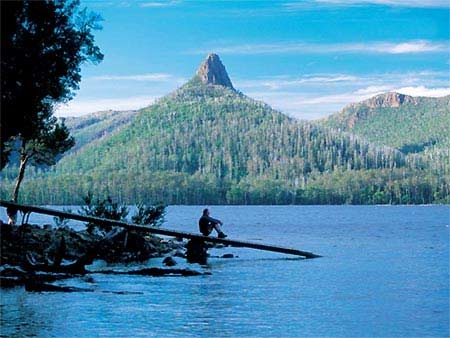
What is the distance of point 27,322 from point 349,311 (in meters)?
10.1

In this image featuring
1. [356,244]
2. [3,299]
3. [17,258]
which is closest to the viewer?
[3,299]

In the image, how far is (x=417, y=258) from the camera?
51.0 metres

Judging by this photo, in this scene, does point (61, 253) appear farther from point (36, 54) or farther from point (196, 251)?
point (196, 251)

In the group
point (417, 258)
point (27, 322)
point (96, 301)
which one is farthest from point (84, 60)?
point (417, 258)

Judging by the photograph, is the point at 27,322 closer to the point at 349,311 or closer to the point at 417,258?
the point at 349,311

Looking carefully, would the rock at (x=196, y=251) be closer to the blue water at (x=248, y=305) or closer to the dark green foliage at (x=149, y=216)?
the blue water at (x=248, y=305)

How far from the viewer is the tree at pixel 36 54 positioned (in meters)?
Answer: 28.5

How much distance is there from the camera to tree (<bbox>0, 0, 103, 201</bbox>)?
93.6ft

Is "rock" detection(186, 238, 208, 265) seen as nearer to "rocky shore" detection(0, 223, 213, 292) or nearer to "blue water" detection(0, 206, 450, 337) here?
"blue water" detection(0, 206, 450, 337)

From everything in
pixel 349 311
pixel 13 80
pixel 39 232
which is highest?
pixel 13 80

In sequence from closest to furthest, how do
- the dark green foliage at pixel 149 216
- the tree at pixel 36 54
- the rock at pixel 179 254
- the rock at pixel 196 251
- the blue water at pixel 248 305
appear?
the blue water at pixel 248 305
the tree at pixel 36 54
the rock at pixel 196 251
the rock at pixel 179 254
the dark green foliage at pixel 149 216

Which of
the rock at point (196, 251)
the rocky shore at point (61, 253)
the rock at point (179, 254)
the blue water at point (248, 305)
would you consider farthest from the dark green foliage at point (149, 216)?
the rock at point (196, 251)

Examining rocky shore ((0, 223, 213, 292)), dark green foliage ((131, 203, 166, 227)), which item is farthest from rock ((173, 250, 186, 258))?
dark green foliage ((131, 203, 166, 227))

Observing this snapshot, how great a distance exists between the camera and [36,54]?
96.5 feet
